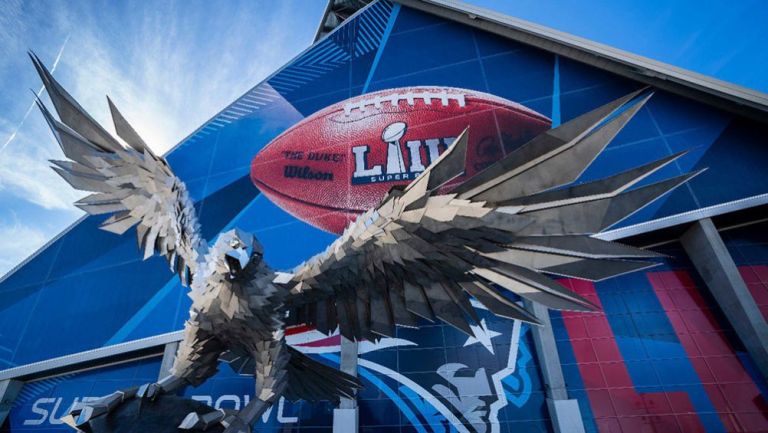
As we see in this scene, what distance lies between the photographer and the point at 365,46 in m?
10.6

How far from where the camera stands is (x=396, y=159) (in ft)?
26.4

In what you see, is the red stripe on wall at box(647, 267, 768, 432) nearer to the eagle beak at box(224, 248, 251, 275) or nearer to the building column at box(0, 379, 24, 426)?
the eagle beak at box(224, 248, 251, 275)

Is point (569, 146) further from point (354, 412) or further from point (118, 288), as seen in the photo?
point (118, 288)

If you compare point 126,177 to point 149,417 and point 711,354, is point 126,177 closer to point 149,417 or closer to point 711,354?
point 149,417

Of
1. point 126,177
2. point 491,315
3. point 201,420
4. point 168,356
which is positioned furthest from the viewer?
point 168,356

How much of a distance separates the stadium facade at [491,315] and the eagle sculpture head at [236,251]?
415cm

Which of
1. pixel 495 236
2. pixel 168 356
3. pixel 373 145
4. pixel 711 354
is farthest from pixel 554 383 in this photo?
pixel 168 356

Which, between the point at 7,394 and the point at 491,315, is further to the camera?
the point at 7,394

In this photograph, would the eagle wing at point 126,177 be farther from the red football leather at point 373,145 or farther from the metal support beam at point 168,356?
the metal support beam at point 168,356

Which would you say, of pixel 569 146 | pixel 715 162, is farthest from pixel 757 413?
pixel 569 146

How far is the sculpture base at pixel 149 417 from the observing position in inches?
84.5

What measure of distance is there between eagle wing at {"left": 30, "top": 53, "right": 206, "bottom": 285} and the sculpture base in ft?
3.61

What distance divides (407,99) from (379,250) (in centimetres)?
742

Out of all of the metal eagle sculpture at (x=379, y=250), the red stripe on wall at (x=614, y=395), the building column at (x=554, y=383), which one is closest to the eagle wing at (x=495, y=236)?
the metal eagle sculpture at (x=379, y=250)
